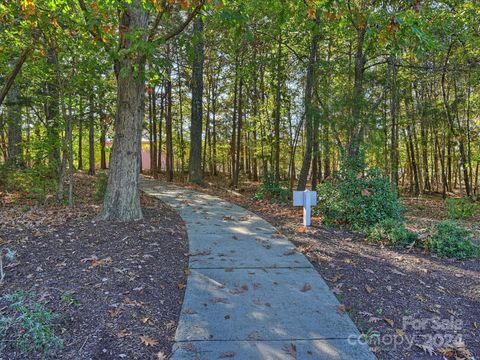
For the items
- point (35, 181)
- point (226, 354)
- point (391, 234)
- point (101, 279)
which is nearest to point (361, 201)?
point (391, 234)

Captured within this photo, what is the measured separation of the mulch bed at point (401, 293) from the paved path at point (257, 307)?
0.67ft

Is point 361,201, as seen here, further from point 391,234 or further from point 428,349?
point 428,349

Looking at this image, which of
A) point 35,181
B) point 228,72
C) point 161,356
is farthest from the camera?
point 228,72

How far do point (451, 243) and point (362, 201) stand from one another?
162 centimetres

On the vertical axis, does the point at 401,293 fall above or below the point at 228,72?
below

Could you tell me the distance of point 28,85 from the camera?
9.76 m

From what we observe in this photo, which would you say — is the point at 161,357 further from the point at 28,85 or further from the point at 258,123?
the point at 258,123

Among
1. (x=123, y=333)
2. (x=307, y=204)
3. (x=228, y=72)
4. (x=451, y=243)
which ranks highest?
(x=228, y=72)

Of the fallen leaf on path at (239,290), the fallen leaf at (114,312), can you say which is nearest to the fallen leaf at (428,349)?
the fallen leaf on path at (239,290)

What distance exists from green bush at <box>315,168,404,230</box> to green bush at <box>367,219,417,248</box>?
35 cm

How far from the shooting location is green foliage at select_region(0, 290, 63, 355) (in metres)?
2.50

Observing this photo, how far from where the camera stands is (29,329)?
2609 millimetres

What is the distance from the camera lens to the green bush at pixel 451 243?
486 centimetres

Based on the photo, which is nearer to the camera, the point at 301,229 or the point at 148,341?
the point at 148,341
